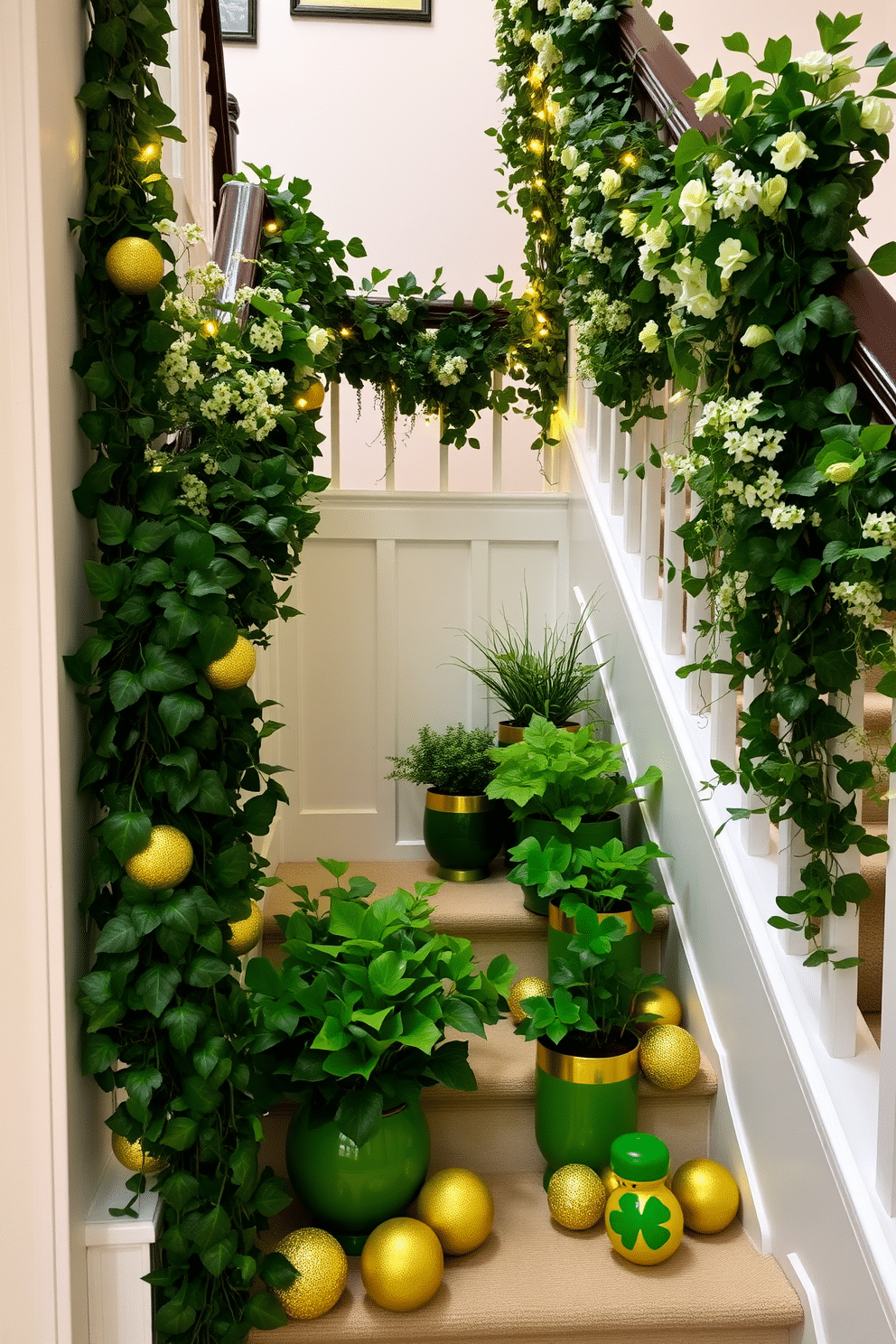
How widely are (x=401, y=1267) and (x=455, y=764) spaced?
1.00 metres

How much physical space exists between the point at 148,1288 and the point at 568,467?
6.29ft

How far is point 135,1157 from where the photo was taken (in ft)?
4.01

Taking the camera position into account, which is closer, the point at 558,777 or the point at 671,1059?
the point at 671,1059

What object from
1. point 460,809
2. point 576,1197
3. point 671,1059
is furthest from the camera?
point 460,809

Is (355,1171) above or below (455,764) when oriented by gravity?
below

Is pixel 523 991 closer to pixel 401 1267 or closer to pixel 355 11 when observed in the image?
pixel 401 1267

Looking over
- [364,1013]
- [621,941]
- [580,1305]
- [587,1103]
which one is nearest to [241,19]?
[621,941]

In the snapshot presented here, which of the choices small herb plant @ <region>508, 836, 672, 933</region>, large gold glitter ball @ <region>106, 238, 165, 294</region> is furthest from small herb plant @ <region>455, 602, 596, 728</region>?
large gold glitter ball @ <region>106, 238, 165, 294</region>

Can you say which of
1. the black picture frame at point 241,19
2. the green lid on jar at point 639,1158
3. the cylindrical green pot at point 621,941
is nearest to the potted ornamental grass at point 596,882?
the cylindrical green pot at point 621,941

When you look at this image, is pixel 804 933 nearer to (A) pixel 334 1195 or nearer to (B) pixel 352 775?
(A) pixel 334 1195

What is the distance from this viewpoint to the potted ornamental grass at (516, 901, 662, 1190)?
4.98 ft

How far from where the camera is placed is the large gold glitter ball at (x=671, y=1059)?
1586 mm

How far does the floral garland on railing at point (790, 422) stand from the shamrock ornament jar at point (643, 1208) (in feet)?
1.28

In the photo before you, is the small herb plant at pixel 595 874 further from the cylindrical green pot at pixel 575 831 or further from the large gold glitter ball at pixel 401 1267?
the large gold glitter ball at pixel 401 1267
